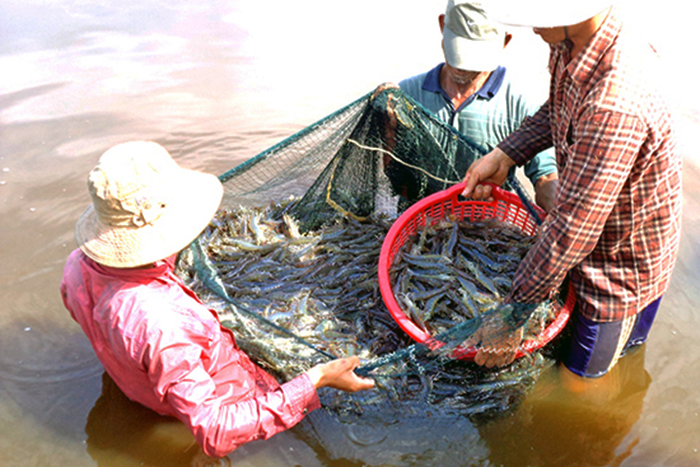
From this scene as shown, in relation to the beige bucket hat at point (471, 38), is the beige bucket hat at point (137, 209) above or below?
below

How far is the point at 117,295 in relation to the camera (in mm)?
2170

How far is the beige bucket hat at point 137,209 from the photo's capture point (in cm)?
202

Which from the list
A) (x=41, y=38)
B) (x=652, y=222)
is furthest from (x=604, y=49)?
(x=41, y=38)

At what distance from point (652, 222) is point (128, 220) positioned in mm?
2348

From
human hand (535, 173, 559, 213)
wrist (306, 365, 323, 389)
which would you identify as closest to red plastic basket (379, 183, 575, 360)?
human hand (535, 173, 559, 213)

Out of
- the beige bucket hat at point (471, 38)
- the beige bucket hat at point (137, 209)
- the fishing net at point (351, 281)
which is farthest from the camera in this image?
the beige bucket hat at point (471, 38)

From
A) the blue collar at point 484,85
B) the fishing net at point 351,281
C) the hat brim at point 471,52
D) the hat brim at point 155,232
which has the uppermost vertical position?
the hat brim at point 471,52

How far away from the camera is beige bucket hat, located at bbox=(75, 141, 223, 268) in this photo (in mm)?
2016

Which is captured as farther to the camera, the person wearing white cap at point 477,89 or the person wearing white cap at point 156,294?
Answer: the person wearing white cap at point 477,89

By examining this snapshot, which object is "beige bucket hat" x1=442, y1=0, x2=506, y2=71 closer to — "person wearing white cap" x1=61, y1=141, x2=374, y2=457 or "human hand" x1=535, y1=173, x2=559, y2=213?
"human hand" x1=535, y1=173, x2=559, y2=213

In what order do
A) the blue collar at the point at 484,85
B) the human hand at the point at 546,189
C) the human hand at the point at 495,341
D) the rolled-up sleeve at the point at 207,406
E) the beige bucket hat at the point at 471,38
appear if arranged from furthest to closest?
the blue collar at the point at 484,85 → the human hand at the point at 546,189 → the beige bucket hat at the point at 471,38 → the human hand at the point at 495,341 → the rolled-up sleeve at the point at 207,406

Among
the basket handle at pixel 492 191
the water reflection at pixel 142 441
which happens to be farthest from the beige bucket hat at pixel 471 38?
the water reflection at pixel 142 441

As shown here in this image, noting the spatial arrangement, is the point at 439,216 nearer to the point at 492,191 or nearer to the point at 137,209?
the point at 492,191

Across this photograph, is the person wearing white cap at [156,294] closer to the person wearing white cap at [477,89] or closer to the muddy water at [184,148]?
the muddy water at [184,148]
